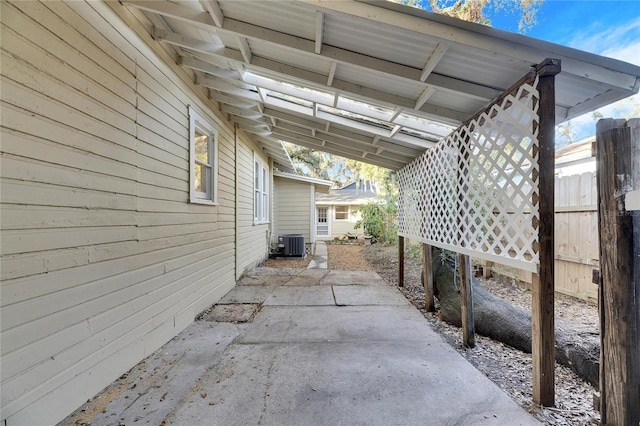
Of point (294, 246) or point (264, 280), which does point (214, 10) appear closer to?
point (264, 280)

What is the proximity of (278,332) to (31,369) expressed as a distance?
2111mm

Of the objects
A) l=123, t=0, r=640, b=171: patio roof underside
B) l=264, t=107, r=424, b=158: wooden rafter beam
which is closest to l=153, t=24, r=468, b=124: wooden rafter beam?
l=123, t=0, r=640, b=171: patio roof underside

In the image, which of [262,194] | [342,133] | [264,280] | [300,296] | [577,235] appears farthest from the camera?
[262,194]

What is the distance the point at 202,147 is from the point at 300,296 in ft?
9.67

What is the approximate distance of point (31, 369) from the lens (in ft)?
5.33

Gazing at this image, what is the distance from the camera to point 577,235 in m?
4.07

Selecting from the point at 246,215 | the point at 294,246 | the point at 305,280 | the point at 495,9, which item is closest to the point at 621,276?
the point at 305,280

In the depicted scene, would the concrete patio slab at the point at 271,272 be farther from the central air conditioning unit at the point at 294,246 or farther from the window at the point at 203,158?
the window at the point at 203,158

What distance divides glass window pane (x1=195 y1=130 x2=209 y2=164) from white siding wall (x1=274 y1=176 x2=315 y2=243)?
628 cm

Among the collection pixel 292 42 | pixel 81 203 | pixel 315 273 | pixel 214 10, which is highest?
pixel 214 10

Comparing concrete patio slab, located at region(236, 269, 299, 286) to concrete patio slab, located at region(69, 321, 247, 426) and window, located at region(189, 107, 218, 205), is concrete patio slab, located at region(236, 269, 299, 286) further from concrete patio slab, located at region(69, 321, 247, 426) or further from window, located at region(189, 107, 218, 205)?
concrete patio slab, located at region(69, 321, 247, 426)

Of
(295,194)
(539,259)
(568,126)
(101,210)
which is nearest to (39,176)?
(101,210)

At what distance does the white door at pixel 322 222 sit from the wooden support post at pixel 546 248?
14013 millimetres

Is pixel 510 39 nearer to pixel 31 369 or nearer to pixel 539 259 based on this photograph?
pixel 539 259
